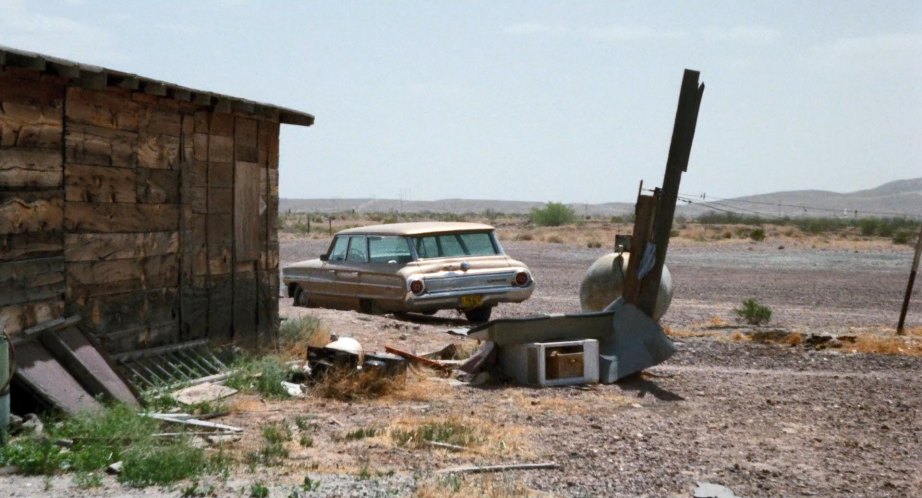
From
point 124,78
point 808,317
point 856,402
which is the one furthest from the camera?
point 808,317

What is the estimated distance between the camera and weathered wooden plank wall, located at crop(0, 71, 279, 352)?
8.58 metres

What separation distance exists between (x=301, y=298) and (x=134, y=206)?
800cm

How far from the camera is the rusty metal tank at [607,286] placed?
15.1 m

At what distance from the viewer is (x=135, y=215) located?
10.0 meters

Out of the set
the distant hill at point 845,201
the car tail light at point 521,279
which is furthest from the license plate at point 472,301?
the distant hill at point 845,201

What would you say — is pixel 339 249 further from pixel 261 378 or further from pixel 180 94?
pixel 180 94

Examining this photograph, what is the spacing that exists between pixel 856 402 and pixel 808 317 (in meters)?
9.42

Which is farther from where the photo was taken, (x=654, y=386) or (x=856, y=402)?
(x=654, y=386)

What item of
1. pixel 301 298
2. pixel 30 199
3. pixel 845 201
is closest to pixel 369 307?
pixel 301 298

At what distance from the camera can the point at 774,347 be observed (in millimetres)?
14297

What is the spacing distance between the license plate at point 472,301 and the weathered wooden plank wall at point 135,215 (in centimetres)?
409

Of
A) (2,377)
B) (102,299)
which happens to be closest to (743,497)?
(2,377)

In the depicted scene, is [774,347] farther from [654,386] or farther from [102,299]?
[102,299]

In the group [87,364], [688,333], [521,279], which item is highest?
[521,279]
